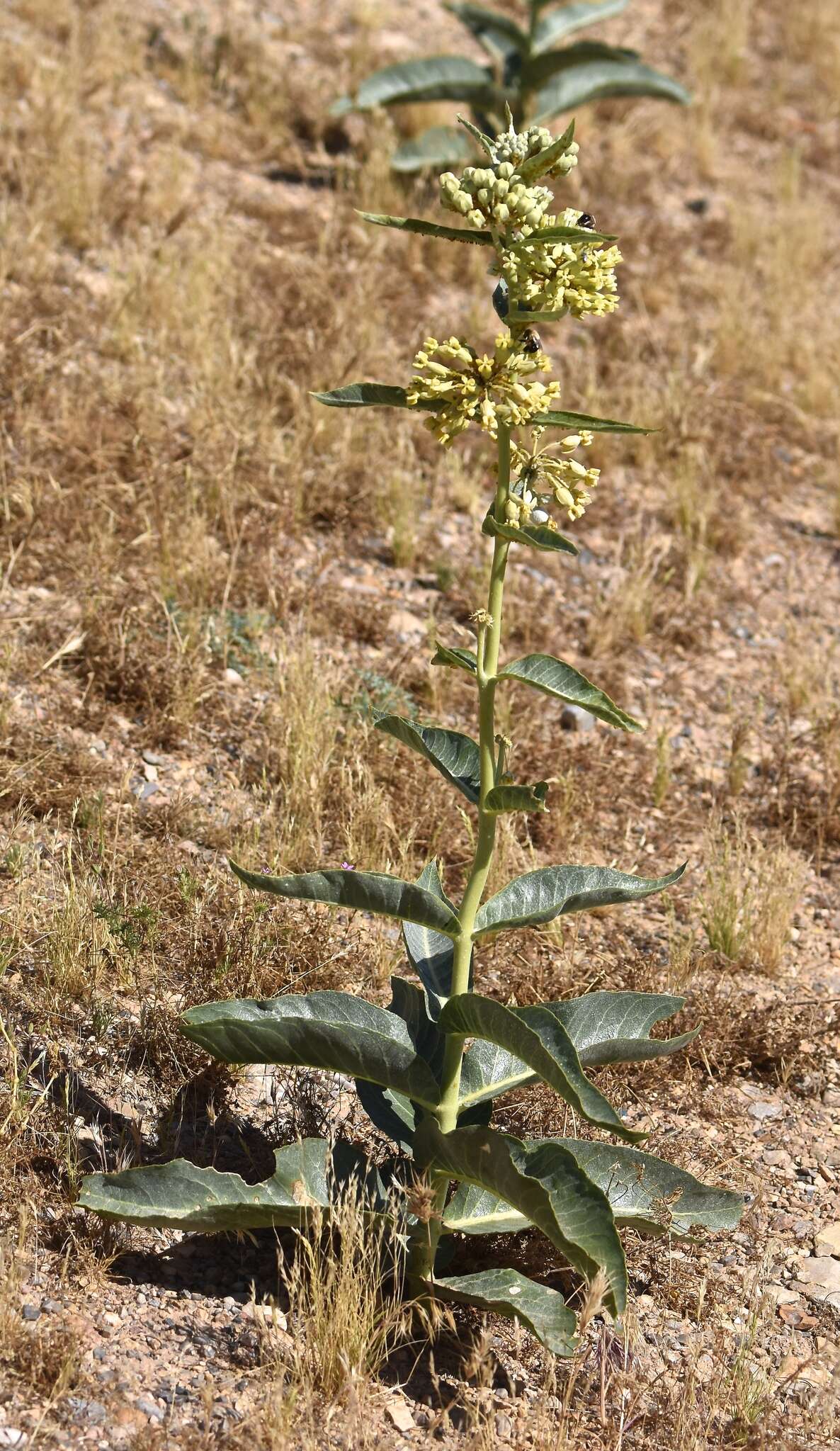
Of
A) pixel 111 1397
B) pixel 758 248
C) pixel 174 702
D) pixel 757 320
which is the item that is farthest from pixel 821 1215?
pixel 758 248

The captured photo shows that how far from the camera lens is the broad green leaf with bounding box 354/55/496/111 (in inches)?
269

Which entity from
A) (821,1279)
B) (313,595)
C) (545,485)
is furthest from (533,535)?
(313,595)

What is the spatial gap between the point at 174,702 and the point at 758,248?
5.14 meters

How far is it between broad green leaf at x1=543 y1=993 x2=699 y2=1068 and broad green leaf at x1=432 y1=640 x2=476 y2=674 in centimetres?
71

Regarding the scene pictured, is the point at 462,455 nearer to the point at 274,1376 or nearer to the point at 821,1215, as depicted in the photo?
the point at 821,1215

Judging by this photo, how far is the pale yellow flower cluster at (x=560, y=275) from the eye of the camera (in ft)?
7.61

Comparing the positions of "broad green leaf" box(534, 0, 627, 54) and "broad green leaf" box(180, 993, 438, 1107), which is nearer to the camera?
"broad green leaf" box(180, 993, 438, 1107)

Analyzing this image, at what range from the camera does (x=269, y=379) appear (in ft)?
18.2

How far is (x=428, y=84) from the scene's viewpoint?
687 cm

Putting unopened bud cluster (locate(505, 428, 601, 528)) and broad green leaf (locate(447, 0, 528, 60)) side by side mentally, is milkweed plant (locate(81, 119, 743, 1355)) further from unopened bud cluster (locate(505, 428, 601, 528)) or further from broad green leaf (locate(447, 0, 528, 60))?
broad green leaf (locate(447, 0, 528, 60))

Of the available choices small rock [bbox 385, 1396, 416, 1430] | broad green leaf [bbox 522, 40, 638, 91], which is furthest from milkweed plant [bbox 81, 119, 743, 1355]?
broad green leaf [bbox 522, 40, 638, 91]

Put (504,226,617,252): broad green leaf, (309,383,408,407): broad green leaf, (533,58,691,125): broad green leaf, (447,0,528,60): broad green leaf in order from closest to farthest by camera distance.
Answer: (504,226,617,252): broad green leaf
(309,383,408,407): broad green leaf
(447,0,528,60): broad green leaf
(533,58,691,125): broad green leaf

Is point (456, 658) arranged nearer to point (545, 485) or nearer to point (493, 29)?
point (545, 485)

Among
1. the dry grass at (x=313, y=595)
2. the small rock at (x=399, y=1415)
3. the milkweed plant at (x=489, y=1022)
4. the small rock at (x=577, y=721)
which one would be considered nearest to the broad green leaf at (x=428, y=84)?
the dry grass at (x=313, y=595)
